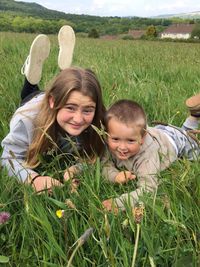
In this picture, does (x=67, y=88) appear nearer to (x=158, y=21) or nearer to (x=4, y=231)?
(x=4, y=231)

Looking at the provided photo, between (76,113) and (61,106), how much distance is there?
87 millimetres

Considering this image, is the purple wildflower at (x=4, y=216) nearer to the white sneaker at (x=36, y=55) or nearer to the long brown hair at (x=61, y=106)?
the long brown hair at (x=61, y=106)

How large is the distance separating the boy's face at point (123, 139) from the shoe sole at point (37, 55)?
3.57ft

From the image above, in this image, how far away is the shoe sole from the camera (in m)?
2.92

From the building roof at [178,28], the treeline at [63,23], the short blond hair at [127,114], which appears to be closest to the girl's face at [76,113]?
the short blond hair at [127,114]

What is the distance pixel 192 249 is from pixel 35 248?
1.65ft

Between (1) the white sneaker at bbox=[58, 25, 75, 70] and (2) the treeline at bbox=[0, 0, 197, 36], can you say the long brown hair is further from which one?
(2) the treeline at bbox=[0, 0, 197, 36]

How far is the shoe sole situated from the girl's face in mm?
885

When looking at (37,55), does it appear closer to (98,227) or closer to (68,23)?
(98,227)

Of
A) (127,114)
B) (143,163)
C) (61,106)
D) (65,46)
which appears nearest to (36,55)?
(65,46)

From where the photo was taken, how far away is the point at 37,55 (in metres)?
2.97

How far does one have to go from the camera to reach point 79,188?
5.93 ft

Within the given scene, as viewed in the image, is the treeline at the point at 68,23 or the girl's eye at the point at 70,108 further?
the treeline at the point at 68,23

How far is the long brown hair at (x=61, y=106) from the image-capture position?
84.6 inches
